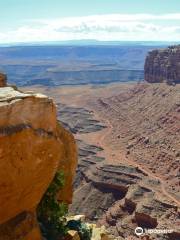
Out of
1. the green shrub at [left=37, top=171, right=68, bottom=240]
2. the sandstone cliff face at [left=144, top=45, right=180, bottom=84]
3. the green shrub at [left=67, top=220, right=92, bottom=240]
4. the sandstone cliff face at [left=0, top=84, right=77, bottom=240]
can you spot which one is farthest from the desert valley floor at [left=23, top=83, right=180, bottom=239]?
the sandstone cliff face at [left=0, top=84, right=77, bottom=240]

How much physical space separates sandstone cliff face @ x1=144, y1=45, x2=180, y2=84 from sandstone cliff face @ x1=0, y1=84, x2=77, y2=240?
354ft

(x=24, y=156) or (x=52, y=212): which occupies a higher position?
(x=24, y=156)

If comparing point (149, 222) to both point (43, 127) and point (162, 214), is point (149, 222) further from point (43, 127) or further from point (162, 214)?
point (43, 127)

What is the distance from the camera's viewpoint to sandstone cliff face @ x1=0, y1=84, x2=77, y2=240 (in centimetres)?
2058

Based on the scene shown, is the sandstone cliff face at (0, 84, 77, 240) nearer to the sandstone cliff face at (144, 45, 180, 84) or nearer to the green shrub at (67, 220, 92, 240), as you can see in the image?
the green shrub at (67, 220, 92, 240)

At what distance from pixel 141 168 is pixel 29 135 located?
210ft

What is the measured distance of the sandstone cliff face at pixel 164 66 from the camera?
131 m

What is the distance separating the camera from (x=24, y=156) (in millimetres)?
21375

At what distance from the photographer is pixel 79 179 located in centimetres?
8425

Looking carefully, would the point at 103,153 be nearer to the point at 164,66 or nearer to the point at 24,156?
the point at 164,66

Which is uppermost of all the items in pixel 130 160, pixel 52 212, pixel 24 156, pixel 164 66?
pixel 24 156

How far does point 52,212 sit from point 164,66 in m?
113

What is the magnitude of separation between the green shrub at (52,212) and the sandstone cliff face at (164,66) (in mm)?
104185

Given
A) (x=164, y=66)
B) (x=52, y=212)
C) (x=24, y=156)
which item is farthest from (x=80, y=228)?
(x=164, y=66)
